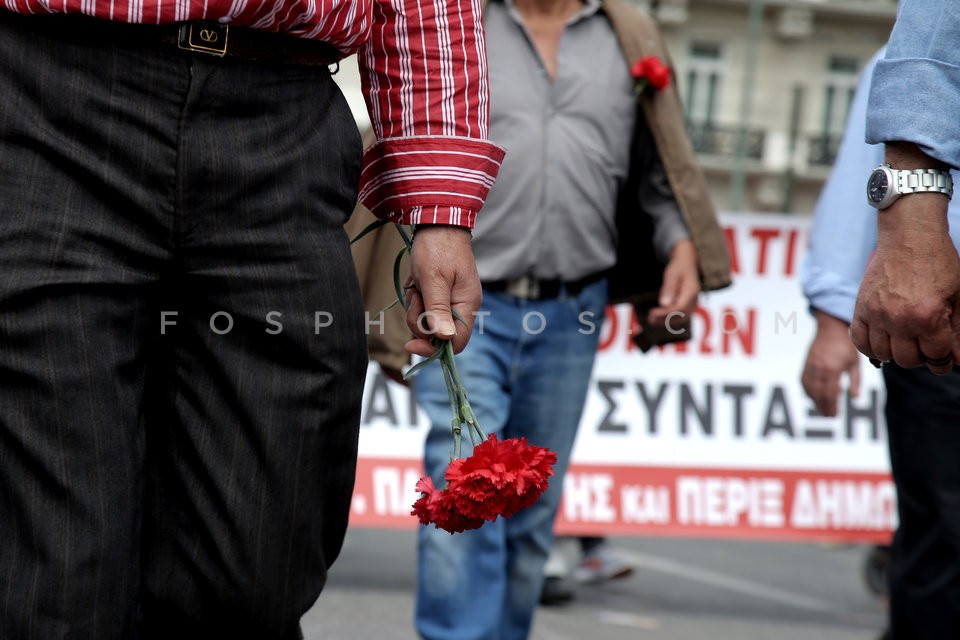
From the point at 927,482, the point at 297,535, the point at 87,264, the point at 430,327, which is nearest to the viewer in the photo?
the point at 87,264

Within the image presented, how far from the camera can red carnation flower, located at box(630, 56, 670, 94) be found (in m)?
4.14

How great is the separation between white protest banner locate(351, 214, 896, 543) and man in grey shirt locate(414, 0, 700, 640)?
273cm

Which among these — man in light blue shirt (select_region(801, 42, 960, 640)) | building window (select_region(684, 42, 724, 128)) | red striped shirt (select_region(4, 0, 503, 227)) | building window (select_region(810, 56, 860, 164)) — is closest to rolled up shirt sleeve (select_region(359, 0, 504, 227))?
red striped shirt (select_region(4, 0, 503, 227))

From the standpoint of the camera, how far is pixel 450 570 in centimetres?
375

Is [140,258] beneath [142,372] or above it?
above

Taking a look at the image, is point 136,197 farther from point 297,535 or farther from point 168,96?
point 297,535

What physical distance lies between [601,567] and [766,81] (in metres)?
32.1

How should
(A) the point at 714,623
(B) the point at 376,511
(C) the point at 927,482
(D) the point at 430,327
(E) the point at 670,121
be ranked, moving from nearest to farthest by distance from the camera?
(D) the point at 430,327 < (C) the point at 927,482 < (E) the point at 670,121 < (A) the point at 714,623 < (B) the point at 376,511

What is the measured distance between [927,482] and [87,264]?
2221mm

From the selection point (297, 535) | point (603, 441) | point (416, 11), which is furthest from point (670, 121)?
point (603, 441)

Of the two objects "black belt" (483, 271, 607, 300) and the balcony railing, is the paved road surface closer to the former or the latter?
"black belt" (483, 271, 607, 300)

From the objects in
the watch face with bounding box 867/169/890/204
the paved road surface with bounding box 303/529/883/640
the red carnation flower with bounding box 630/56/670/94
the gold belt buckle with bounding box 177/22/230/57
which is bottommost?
the paved road surface with bounding box 303/529/883/640

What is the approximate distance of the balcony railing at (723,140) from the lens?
36.8 metres

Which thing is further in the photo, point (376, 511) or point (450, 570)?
point (376, 511)
